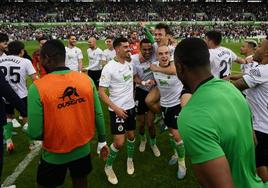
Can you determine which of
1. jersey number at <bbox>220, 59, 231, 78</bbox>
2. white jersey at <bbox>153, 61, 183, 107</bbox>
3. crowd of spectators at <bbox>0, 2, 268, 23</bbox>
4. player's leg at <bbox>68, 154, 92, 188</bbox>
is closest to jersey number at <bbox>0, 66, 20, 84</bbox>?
white jersey at <bbox>153, 61, 183, 107</bbox>

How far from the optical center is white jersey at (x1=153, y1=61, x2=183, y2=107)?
625 cm

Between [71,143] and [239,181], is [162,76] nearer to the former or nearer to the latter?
[71,143]

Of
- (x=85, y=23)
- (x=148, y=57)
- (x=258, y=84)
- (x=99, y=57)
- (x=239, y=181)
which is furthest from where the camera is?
(x=85, y=23)

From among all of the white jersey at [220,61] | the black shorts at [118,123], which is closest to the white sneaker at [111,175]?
the black shorts at [118,123]

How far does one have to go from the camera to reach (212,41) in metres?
7.59

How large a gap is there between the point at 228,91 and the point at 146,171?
4668 mm

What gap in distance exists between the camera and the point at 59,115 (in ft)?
11.8

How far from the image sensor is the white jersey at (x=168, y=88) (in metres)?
6.25

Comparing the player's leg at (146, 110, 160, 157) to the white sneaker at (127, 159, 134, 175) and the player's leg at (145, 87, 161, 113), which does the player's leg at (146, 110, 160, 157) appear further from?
the white sneaker at (127, 159, 134, 175)

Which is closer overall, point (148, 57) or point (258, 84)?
point (258, 84)

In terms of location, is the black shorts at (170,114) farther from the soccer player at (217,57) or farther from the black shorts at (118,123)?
the soccer player at (217,57)

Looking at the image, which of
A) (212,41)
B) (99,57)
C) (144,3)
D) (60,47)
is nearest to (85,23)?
(144,3)

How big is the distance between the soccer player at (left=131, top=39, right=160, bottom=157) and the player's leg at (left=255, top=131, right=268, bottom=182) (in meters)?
2.64

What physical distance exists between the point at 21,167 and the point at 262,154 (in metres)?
4.82
